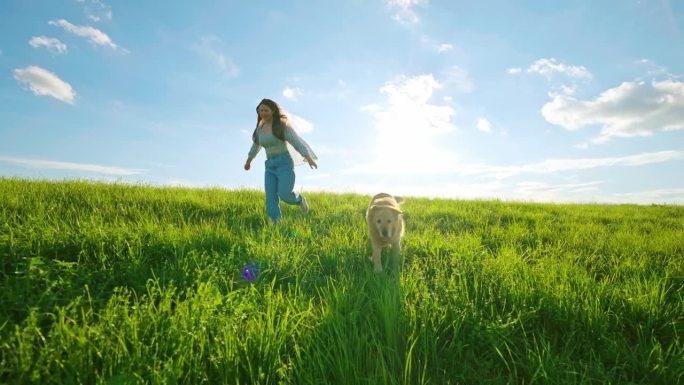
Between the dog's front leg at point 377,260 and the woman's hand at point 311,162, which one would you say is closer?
the dog's front leg at point 377,260

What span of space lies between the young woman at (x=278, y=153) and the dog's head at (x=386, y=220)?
2.39 m

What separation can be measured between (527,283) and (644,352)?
3.59 feet

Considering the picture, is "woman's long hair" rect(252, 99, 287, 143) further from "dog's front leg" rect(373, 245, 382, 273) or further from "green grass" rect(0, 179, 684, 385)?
"dog's front leg" rect(373, 245, 382, 273)

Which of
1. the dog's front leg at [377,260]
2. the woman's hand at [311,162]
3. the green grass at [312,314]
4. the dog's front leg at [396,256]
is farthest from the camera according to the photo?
the woman's hand at [311,162]

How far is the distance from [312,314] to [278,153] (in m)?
4.67

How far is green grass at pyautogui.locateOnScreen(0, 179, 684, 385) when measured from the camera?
2.14 metres

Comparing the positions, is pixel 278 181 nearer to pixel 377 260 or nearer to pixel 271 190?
pixel 271 190

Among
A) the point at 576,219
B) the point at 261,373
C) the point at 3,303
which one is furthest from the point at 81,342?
the point at 576,219

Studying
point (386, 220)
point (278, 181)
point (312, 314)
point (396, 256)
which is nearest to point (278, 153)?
point (278, 181)

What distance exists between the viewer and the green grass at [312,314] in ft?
7.04

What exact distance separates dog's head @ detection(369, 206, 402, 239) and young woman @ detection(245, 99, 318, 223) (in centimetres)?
239

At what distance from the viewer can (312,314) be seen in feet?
9.45

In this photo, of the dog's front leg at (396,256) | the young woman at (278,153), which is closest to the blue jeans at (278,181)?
the young woman at (278,153)

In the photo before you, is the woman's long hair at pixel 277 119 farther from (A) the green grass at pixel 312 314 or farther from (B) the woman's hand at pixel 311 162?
(A) the green grass at pixel 312 314
